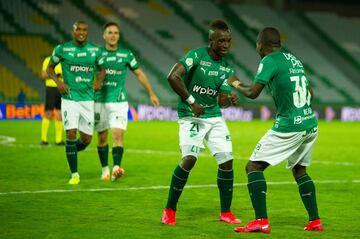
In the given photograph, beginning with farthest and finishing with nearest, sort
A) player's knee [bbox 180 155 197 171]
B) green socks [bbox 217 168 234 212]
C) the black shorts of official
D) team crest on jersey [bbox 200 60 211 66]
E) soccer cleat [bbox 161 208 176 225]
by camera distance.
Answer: the black shorts of official
green socks [bbox 217 168 234 212]
team crest on jersey [bbox 200 60 211 66]
player's knee [bbox 180 155 197 171]
soccer cleat [bbox 161 208 176 225]

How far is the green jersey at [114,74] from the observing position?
12867mm

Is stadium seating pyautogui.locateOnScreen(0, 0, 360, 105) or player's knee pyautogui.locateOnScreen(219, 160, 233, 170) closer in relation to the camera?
player's knee pyautogui.locateOnScreen(219, 160, 233, 170)

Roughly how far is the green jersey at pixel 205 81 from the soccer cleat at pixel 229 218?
1163mm

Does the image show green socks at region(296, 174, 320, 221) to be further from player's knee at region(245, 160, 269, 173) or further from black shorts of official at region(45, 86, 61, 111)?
black shorts of official at region(45, 86, 61, 111)

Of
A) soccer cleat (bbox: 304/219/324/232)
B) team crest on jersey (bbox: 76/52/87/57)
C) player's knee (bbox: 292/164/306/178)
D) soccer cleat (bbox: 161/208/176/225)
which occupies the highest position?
team crest on jersey (bbox: 76/52/87/57)

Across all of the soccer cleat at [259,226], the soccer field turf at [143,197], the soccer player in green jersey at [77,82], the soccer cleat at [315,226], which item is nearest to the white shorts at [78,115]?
the soccer player in green jersey at [77,82]

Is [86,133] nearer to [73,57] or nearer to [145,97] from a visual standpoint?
[73,57]

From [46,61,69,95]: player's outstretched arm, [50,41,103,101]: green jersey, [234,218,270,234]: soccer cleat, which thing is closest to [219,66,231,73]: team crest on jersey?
[234,218,270,234]: soccer cleat

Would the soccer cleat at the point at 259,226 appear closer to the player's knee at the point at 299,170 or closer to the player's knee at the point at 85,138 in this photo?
the player's knee at the point at 299,170

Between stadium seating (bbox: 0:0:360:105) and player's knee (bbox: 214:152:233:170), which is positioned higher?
stadium seating (bbox: 0:0:360:105)

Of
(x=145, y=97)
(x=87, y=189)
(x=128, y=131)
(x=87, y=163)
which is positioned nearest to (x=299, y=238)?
(x=87, y=189)

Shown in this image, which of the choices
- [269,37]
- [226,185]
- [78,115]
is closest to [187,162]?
[226,185]

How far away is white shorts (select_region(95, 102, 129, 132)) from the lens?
42.3ft

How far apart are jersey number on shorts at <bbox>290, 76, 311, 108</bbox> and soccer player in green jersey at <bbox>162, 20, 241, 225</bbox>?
2.34ft
